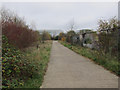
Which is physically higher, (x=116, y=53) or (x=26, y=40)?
(x=26, y=40)

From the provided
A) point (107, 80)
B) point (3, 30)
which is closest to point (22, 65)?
point (3, 30)

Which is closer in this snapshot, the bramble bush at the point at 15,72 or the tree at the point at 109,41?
the bramble bush at the point at 15,72

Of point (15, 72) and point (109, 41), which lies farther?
point (109, 41)

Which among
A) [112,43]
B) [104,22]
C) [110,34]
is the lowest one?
[112,43]

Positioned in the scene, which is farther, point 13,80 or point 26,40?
point 26,40

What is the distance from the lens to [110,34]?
624 cm

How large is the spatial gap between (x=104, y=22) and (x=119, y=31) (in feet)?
10.7

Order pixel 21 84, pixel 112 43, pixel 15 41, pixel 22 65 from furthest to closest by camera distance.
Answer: pixel 15 41, pixel 112 43, pixel 22 65, pixel 21 84

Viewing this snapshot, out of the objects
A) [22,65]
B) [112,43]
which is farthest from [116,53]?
[22,65]

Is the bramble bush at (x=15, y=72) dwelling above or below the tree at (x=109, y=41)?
below

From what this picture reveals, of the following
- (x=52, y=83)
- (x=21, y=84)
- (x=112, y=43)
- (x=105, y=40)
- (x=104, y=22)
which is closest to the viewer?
(x=21, y=84)

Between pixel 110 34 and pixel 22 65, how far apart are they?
494 cm

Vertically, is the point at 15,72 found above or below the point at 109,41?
below

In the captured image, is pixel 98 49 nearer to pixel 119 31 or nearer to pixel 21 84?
pixel 119 31
